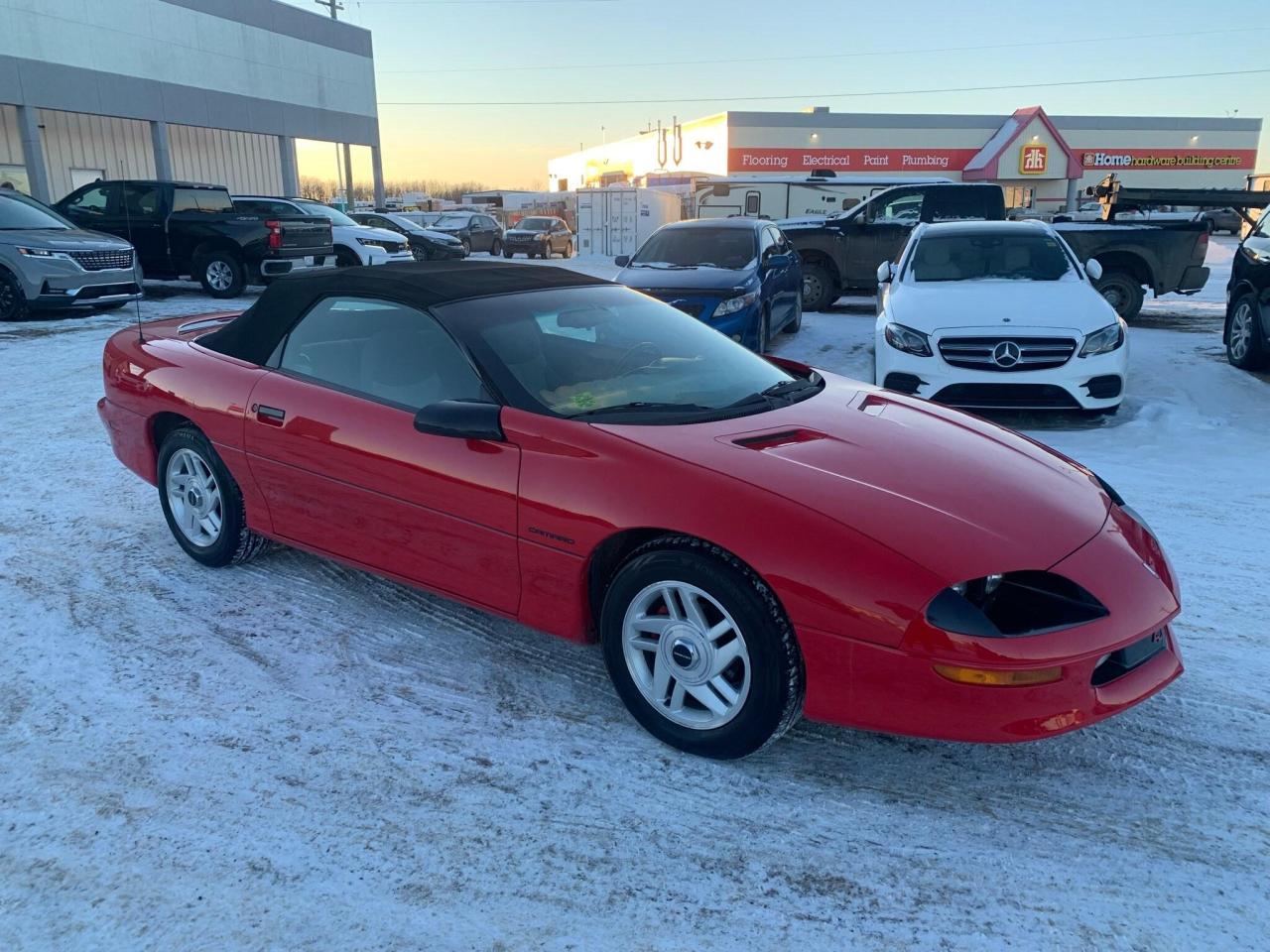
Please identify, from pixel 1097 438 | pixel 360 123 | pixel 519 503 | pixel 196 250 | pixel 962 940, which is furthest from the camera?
pixel 360 123

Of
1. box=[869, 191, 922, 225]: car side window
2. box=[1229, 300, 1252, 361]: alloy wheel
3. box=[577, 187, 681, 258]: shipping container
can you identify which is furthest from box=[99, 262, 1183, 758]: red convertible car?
box=[577, 187, 681, 258]: shipping container

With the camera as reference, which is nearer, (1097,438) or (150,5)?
(1097,438)

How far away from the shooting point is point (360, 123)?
37.1 metres

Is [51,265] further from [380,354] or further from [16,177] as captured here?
[16,177]

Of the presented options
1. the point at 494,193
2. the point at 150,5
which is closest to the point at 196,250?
the point at 150,5

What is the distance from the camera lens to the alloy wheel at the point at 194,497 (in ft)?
13.3

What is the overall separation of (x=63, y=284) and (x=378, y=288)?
34.3 feet

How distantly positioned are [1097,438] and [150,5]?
30898 mm

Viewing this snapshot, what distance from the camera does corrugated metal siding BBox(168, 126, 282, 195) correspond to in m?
30.8

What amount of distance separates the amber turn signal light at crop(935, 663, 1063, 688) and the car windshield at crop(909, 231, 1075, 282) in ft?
20.5

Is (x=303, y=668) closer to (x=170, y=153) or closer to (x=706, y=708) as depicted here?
(x=706, y=708)

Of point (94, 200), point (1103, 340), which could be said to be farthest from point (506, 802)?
point (94, 200)

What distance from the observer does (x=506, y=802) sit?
8.58 ft

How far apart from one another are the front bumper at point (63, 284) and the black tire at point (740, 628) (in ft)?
36.2
